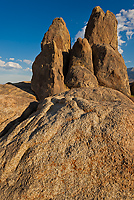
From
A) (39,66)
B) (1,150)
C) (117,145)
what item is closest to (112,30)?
(39,66)

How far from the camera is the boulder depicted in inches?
719

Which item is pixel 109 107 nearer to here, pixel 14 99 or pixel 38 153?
pixel 38 153

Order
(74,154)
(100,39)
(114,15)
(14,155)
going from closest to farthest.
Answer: (74,154), (14,155), (100,39), (114,15)

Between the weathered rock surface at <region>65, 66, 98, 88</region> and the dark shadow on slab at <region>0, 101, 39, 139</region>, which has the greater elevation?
the weathered rock surface at <region>65, 66, 98, 88</region>

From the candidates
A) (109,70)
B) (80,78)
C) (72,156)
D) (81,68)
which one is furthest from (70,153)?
(109,70)

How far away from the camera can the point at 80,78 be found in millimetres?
14289

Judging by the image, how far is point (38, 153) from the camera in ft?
14.1

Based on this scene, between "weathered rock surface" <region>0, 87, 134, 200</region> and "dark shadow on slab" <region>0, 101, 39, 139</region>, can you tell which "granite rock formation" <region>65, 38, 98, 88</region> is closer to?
"dark shadow on slab" <region>0, 101, 39, 139</region>

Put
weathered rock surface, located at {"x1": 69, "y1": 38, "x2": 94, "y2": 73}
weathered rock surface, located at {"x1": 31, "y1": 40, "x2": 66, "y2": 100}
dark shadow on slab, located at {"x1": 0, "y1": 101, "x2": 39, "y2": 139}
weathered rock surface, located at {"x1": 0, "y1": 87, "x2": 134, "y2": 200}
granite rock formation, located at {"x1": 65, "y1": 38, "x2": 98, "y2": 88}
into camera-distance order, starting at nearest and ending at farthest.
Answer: weathered rock surface, located at {"x1": 0, "y1": 87, "x2": 134, "y2": 200}, dark shadow on slab, located at {"x1": 0, "y1": 101, "x2": 39, "y2": 139}, weathered rock surface, located at {"x1": 31, "y1": 40, "x2": 66, "y2": 100}, granite rock formation, located at {"x1": 65, "y1": 38, "x2": 98, "y2": 88}, weathered rock surface, located at {"x1": 69, "y1": 38, "x2": 94, "y2": 73}

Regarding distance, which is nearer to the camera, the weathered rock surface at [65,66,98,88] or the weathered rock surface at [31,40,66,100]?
the weathered rock surface at [31,40,66,100]

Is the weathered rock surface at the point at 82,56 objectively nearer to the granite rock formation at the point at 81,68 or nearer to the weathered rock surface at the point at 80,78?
the granite rock formation at the point at 81,68

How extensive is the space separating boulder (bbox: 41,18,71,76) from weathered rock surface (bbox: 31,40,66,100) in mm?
3917

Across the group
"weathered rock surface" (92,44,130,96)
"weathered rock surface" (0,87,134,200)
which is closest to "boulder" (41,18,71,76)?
"weathered rock surface" (92,44,130,96)

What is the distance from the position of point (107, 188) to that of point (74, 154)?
1289mm
